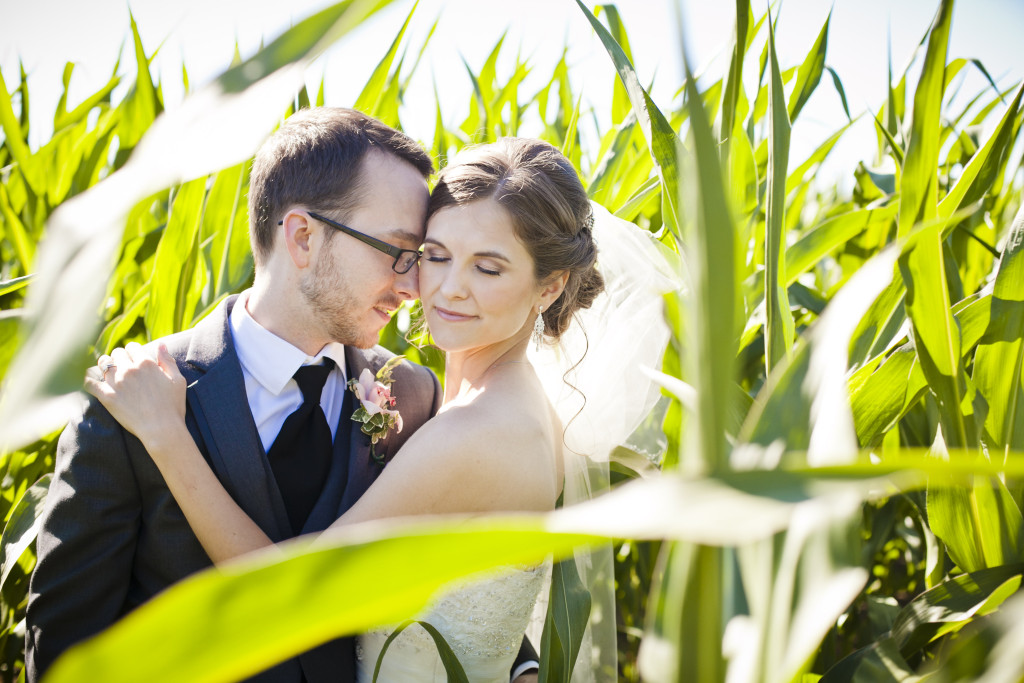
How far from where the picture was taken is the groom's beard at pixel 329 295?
1.62 m

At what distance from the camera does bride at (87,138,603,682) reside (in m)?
1.33

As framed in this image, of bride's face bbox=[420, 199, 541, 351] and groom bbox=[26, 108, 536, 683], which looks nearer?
groom bbox=[26, 108, 536, 683]

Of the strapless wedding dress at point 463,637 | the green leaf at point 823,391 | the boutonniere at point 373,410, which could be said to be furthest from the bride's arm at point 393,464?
the green leaf at point 823,391

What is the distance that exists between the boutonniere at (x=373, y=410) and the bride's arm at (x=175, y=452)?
0.34 meters

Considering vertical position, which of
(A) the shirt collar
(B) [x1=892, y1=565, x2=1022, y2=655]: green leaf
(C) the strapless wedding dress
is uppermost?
(A) the shirt collar

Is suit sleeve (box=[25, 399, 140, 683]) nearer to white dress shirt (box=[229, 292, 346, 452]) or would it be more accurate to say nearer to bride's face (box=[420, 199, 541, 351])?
white dress shirt (box=[229, 292, 346, 452])

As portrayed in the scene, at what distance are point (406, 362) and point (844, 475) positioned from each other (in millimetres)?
1644

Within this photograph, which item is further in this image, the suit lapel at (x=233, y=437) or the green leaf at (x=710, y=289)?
the suit lapel at (x=233, y=437)

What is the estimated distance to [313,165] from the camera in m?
1.66

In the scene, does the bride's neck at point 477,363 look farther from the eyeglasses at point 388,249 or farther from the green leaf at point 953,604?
the green leaf at point 953,604

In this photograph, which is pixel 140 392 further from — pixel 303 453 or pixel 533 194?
pixel 533 194

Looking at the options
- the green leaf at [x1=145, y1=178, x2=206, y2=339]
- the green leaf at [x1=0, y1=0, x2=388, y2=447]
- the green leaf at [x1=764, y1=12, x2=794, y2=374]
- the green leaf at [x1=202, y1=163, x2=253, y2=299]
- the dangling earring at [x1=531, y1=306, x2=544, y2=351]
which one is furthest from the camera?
the dangling earring at [x1=531, y1=306, x2=544, y2=351]

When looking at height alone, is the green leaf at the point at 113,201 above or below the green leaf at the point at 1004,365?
above

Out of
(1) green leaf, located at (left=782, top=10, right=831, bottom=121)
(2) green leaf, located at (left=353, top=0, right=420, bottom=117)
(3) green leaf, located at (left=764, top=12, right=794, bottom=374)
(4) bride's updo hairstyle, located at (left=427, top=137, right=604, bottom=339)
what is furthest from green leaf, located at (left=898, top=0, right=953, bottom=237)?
(2) green leaf, located at (left=353, top=0, right=420, bottom=117)
